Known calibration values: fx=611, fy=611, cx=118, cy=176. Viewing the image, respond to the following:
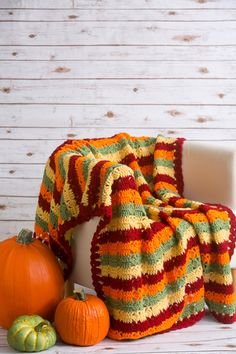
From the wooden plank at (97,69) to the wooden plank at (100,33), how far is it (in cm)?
10

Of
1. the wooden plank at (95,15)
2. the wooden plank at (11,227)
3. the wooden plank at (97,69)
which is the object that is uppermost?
the wooden plank at (95,15)

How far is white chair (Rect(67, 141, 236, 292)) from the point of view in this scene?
2.11 metres

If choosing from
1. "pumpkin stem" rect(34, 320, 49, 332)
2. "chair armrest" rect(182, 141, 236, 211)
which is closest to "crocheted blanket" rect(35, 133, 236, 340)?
"chair armrest" rect(182, 141, 236, 211)

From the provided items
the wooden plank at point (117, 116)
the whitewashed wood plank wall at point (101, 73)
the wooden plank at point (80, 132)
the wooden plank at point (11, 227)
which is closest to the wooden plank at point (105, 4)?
the whitewashed wood plank wall at point (101, 73)

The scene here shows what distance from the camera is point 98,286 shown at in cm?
202

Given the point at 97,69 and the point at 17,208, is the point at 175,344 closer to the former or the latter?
the point at 17,208

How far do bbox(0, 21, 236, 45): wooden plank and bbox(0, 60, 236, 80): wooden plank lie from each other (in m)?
0.10

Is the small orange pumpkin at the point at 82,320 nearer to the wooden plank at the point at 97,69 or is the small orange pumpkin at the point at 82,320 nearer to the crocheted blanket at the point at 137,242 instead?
the crocheted blanket at the point at 137,242

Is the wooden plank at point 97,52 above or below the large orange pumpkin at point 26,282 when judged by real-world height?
above

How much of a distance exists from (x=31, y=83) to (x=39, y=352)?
1490mm

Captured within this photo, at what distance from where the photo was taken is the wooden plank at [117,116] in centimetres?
299

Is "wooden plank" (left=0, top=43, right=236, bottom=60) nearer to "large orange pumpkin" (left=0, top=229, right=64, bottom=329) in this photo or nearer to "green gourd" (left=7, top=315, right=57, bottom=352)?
"large orange pumpkin" (left=0, top=229, right=64, bottom=329)

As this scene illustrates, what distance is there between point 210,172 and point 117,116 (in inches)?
30.6

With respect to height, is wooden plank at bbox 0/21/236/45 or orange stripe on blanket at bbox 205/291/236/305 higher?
wooden plank at bbox 0/21/236/45
